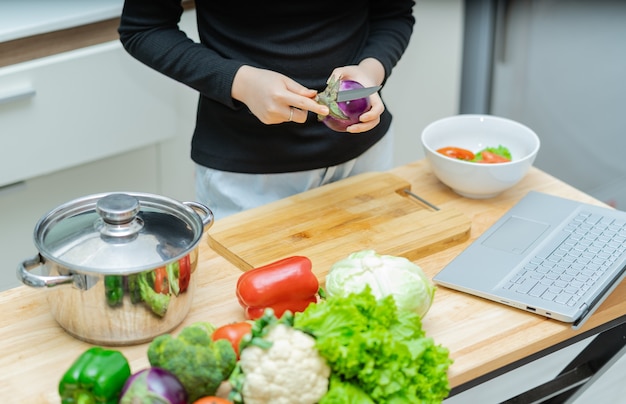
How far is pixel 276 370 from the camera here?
108 cm

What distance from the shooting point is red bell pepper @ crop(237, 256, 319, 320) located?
1273 mm

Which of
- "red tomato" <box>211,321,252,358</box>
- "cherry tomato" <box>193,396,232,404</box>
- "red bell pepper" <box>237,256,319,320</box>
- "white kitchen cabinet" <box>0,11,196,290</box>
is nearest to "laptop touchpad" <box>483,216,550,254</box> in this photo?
"red bell pepper" <box>237,256,319,320</box>

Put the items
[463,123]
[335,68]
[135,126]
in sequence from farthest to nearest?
[135,126], [463,123], [335,68]

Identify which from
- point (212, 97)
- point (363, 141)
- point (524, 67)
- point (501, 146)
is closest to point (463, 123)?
point (501, 146)

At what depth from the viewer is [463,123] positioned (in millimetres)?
1798

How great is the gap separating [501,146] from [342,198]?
0.32 m

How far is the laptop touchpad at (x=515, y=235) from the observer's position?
149 cm

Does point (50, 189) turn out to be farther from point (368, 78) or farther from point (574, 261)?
point (574, 261)

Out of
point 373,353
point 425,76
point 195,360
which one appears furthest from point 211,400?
point 425,76

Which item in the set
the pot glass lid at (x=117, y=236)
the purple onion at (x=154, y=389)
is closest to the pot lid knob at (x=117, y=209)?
the pot glass lid at (x=117, y=236)

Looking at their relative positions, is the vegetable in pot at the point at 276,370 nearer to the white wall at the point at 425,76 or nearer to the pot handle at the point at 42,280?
the pot handle at the point at 42,280

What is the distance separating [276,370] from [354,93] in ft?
1.73

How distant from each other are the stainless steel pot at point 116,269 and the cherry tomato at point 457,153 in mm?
593

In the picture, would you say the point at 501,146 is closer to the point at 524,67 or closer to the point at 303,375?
the point at 303,375
